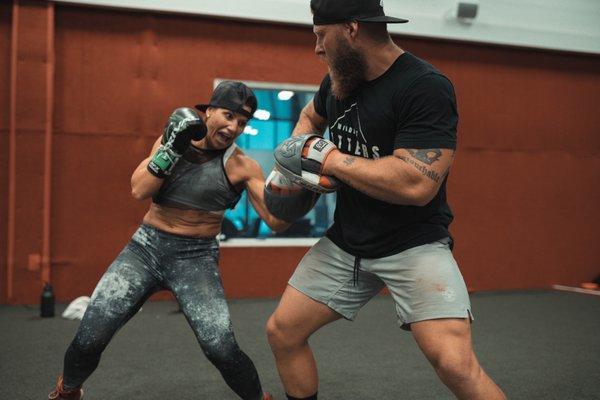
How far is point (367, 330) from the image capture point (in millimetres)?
4992

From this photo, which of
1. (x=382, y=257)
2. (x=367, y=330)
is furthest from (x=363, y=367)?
(x=382, y=257)

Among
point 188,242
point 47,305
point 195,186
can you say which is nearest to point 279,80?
point 47,305

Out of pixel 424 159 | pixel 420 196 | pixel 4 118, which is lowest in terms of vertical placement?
pixel 4 118

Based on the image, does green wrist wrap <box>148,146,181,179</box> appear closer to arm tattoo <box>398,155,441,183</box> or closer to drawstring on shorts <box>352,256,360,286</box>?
drawstring on shorts <box>352,256,360,286</box>

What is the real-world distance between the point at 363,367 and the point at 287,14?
3.54 metres

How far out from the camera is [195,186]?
291 cm

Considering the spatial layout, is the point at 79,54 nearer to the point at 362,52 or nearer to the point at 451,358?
the point at 362,52

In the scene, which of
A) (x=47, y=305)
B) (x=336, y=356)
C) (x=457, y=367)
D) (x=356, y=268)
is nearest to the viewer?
(x=457, y=367)

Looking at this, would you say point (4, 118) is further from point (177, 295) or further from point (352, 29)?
point (352, 29)

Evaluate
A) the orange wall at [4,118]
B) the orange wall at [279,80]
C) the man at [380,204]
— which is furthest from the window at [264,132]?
the man at [380,204]

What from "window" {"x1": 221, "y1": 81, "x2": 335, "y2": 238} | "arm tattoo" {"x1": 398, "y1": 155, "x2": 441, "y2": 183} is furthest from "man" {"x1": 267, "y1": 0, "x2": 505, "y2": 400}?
"window" {"x1": 221, "y1": 81, "x2": 335, "y2": 238}

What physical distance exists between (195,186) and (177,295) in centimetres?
49

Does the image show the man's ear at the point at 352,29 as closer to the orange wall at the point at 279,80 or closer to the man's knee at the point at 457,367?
the man's knee at the point at 457,367

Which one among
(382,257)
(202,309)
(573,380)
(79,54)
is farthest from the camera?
(79,54)
